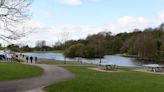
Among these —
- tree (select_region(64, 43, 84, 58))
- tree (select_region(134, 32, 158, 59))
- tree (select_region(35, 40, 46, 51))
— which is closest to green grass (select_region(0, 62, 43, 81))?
tree (select_region(64, 43, 84, 58))

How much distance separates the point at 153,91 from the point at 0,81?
11.5 metres

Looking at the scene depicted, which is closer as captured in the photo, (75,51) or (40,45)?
(75,51)

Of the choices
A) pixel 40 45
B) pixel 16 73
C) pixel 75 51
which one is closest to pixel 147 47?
pixel 75 51

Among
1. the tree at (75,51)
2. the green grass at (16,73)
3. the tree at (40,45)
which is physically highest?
the tree at (40,45)

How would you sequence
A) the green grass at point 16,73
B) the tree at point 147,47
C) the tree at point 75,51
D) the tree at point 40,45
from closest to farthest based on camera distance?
the green grass at point 16,73 < the tree at point 147,47 < the tree at point 75,51 < the tree at point 40,45

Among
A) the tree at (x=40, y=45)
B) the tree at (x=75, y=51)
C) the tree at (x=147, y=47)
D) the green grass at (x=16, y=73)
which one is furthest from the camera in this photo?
the tree at (x=40, y=45)

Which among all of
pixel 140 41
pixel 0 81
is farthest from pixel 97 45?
pixel 0 81

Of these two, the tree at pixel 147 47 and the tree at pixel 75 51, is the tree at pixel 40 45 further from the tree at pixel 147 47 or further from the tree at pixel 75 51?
the tree at pixel 147 47

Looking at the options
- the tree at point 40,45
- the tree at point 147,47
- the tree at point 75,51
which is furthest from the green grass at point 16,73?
the tree at point 40,45

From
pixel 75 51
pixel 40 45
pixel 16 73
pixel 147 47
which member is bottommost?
pixel 16 73

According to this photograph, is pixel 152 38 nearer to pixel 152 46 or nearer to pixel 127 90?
pixel 152 46

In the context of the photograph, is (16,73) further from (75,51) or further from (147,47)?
(75,51)

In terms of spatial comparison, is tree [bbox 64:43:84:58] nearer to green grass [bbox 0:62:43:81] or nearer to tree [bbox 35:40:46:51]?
tree [bbox 35:40:46:51]

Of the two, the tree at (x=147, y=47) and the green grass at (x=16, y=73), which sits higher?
the tree at (x=147, y=47)
